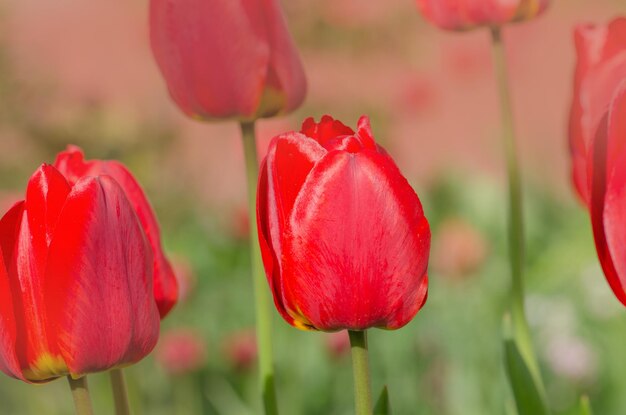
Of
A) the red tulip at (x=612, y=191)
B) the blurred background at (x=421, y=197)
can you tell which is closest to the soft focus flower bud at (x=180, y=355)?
the blurred background at (x=421, y=197)

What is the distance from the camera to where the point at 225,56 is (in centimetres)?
66

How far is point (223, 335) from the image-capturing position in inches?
73.2

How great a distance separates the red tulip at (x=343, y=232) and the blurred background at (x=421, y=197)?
0.90ft

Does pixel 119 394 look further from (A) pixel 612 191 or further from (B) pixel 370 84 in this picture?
(B) pixel 370 84

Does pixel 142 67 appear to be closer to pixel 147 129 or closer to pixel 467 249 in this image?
pixel 147 129

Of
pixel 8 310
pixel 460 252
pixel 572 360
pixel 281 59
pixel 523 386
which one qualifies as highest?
pixel 281 59

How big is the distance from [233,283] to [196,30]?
60.3 inches

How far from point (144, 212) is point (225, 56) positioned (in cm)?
13

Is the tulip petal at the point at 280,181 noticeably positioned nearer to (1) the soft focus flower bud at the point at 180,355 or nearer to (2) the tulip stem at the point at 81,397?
(2) the tulip stem at the point at 81,397

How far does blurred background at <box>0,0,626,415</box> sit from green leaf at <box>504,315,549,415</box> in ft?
0.23

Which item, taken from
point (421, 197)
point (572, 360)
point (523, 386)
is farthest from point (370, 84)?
point (523, 386)

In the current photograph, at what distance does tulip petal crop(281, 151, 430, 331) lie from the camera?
0.47 meters

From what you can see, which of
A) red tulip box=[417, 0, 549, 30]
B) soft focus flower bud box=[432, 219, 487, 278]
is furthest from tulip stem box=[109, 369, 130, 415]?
soft focus flower bud box=[432, 219, 487, 278]

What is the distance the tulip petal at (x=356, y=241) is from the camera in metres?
0.47
